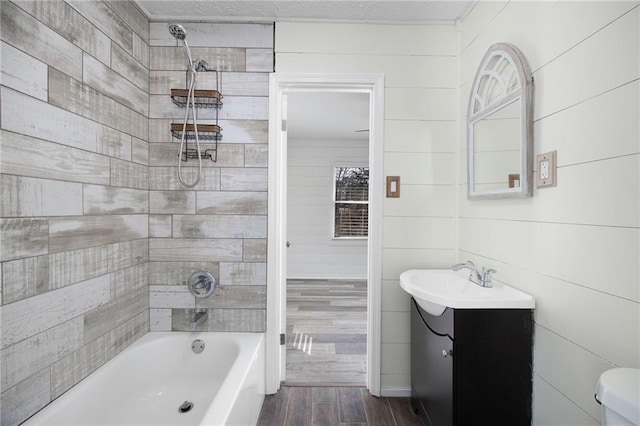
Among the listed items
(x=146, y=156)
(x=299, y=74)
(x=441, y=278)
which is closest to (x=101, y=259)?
(x=146, y=156)

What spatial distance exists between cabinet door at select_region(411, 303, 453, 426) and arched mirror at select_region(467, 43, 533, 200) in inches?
30.8

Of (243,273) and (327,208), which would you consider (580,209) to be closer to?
(243,273)

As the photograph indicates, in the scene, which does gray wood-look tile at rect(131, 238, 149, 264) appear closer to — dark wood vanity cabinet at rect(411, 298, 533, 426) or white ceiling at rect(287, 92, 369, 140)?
dark wood vanity cabinet at rect(411, 298, 533, 426)

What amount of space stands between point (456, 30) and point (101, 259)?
2.52m

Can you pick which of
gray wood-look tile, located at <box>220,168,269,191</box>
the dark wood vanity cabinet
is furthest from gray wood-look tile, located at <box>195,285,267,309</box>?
the dark wood vanity cabinet

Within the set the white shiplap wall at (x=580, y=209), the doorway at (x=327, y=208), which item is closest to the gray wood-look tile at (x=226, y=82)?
the white shiplap wall at (x=580, y=209)

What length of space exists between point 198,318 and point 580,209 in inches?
80.3

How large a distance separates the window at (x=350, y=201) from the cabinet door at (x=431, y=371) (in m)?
3.67

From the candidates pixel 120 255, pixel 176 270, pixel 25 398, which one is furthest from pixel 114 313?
pixel 25 398

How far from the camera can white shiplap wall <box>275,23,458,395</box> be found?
203 cm

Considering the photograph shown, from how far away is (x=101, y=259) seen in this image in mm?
1602

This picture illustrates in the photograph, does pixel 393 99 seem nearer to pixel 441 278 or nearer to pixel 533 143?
pixel 533 143

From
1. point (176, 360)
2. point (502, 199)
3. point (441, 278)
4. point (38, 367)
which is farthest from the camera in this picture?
point (176, 360)

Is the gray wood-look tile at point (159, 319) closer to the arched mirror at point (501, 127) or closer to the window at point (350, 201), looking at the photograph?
the arched mirror at point (501, 127)
